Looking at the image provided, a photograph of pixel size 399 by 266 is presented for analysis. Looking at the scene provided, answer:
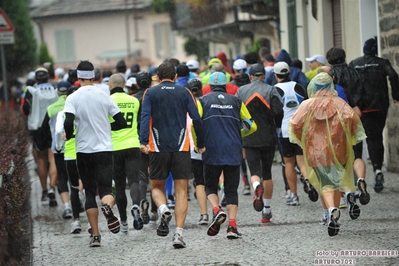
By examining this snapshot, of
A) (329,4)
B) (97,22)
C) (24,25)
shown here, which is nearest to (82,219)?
(329,4)

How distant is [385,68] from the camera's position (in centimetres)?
1359

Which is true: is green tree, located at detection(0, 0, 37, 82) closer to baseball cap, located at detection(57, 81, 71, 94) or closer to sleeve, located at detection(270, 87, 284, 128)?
baseball cap, located at detection(57, 81, 71, 94)

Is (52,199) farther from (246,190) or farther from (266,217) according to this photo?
(266,217)

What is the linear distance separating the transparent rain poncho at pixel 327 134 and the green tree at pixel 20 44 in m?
33.2

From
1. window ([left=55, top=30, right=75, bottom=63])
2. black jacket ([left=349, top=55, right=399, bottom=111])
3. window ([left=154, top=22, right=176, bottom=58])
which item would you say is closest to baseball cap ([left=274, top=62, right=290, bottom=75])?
black jacket ([left=349, top=55, right=399, bottom=111])

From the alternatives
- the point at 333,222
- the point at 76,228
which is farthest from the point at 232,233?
the point at 76,228

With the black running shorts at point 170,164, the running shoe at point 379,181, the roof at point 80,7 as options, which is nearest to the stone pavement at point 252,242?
the running shoe at point 379,181

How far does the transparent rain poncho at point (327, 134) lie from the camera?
34.4ft

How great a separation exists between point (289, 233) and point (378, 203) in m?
2.26

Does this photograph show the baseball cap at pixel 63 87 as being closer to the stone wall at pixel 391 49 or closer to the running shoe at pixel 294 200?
the running shoe at pixel 294 200

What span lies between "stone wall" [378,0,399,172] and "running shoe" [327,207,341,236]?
208 inches

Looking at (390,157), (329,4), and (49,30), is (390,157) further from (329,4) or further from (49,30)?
(49,30)

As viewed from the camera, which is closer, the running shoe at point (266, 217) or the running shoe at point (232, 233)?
the running shoe at point (232, 233)

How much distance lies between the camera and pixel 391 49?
49.5ft
